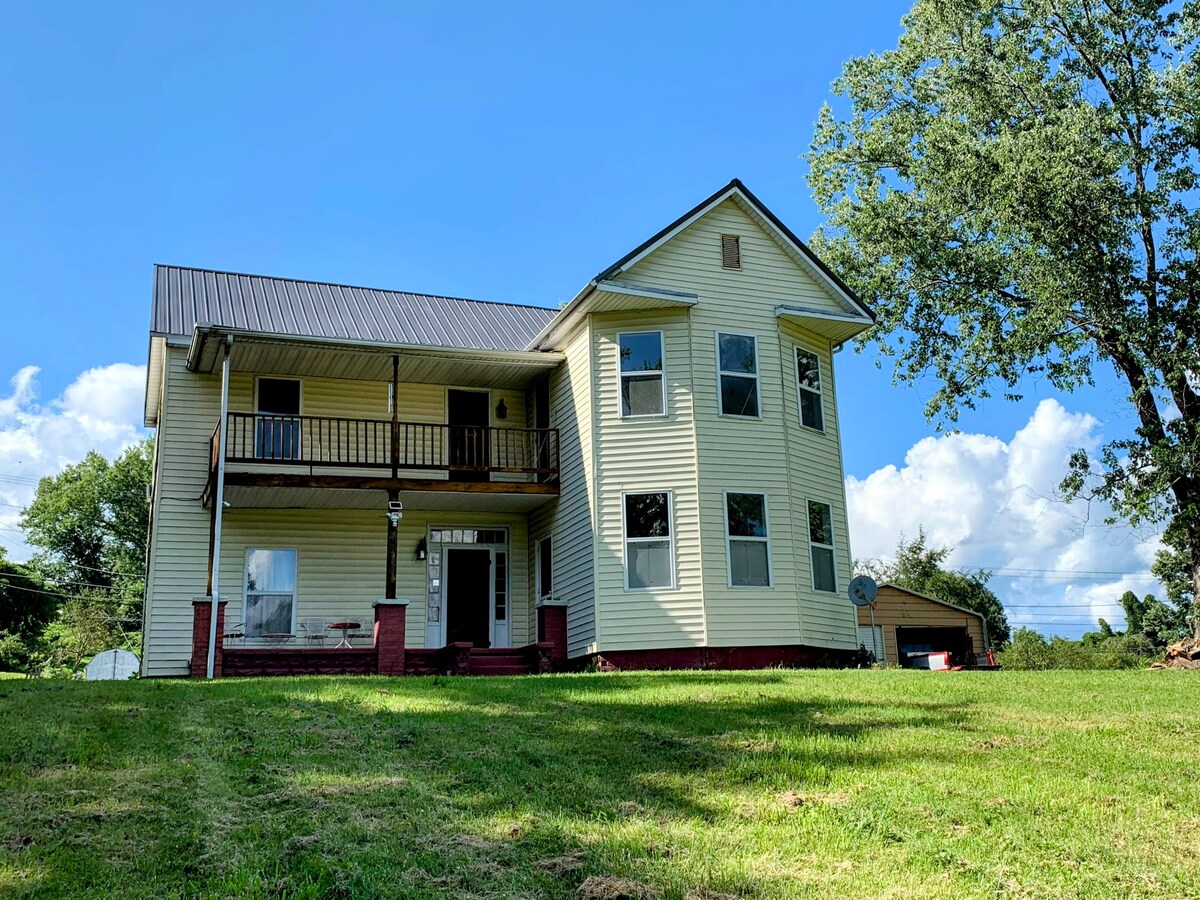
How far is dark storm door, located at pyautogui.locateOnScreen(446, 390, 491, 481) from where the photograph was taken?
18.6 metres

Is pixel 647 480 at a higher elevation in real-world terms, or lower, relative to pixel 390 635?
higher

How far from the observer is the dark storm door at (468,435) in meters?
18.6

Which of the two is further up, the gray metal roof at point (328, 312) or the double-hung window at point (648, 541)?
the gray metal roof at point (328, 312)

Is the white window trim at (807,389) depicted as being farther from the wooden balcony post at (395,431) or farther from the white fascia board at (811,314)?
the wooden balcony post at (395,431)

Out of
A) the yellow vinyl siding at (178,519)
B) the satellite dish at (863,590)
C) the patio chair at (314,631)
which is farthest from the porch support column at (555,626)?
the yellow vinyl siding at (178,519)

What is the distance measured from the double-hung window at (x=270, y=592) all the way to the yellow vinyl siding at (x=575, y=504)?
434 centimetres

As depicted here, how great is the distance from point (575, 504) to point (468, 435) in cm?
239

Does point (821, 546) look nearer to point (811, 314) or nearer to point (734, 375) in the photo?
point (734, 375)

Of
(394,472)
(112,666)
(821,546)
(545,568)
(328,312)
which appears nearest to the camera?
(394,472)

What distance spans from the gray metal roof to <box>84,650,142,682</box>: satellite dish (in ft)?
18.8

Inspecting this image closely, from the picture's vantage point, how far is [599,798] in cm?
645

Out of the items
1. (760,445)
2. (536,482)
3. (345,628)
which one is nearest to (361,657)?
(345,628)

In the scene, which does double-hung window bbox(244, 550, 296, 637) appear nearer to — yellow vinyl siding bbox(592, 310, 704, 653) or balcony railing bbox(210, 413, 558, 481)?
balcony railing bbox(210, 413, 558, 481)

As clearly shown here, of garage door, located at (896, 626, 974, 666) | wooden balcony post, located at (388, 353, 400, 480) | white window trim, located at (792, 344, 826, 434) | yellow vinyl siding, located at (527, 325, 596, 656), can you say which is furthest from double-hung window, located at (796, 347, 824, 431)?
garage door, located at (896, 626, 974, 666)
